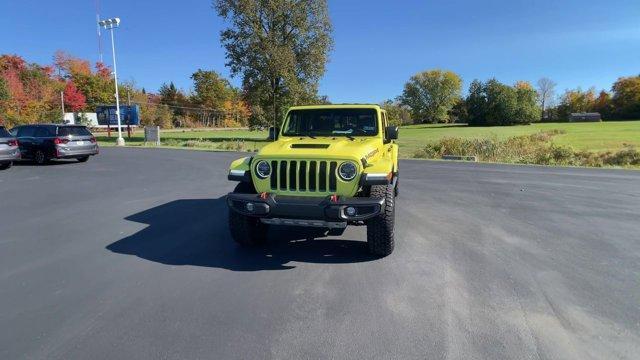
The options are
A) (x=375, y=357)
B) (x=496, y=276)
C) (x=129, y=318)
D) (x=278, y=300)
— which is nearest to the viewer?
(x=375, y=357)

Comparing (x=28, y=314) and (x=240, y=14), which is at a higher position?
(x=240, y=14)

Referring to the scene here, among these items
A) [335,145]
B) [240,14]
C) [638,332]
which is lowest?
[638,332]

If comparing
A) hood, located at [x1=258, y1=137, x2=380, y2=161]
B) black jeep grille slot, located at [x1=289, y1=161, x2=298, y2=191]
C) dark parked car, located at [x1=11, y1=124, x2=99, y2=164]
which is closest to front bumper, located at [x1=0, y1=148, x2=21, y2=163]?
dark parked car, located at [x1=11, y1=124, x2=99, y2=164]

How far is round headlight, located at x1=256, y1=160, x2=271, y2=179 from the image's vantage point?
17.6ft

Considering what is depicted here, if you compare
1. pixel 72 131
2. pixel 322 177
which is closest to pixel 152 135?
pixel 72 131

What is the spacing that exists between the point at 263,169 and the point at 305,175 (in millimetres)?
561

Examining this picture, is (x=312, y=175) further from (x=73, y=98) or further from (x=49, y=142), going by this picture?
(x=73, y=98)

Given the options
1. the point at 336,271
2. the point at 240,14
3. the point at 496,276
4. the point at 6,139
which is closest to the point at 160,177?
the point at 6,139

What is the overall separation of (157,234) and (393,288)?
12.3 ft

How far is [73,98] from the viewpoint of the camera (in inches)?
2303

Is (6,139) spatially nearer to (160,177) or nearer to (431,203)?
(160,177)

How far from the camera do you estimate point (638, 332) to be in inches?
138

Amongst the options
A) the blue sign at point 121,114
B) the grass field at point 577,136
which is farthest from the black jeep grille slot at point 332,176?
the blue sign at point 121,114

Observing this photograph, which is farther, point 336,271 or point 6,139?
point 6,139
